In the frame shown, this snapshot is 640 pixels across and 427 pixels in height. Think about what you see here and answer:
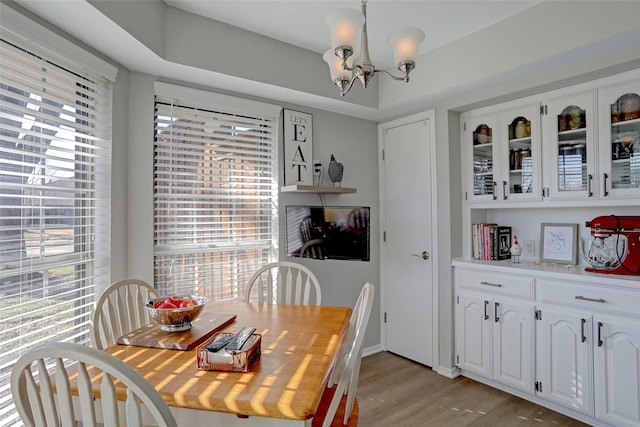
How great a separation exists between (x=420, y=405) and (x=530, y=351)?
90 cm

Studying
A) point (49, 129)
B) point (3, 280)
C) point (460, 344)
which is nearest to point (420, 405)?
point (460, 344)

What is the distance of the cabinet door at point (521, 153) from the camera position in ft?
9.12

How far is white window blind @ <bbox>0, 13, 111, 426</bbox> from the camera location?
5.51 ft

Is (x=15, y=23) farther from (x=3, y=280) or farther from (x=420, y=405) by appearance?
(x=420, y=405)

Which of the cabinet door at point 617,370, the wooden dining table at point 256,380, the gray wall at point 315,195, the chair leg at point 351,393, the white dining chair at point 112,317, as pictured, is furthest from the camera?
the gray wall at point 315,195

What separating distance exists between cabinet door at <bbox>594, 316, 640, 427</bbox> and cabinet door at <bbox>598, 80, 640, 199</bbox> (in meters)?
0.84

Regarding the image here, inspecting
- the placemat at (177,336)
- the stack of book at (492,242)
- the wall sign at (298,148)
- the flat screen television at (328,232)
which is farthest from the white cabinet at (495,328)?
the placemat at (177,336)

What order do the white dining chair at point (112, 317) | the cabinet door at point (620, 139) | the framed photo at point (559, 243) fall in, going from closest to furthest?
the white dining chair at point (112, 317), the cabinet door at point (620, 139), the framed photo at point (559, 243)

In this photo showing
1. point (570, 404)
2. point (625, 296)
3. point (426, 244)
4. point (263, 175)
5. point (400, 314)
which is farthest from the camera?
point (400, 314)

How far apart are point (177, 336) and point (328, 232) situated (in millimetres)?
1463

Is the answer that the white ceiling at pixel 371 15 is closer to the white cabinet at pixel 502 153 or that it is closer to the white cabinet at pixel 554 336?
the white cabinet at pixel 502 153

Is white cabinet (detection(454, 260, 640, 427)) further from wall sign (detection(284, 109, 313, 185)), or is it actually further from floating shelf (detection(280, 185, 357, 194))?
wall sign (detection(284, 109, 313, 185))

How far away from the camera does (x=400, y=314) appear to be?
11.9 ft

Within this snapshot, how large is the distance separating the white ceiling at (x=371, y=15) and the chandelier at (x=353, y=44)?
642mm
